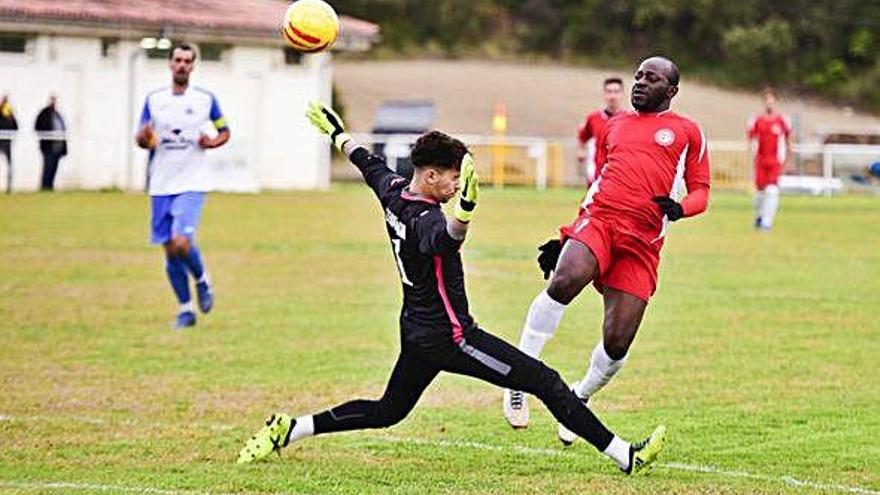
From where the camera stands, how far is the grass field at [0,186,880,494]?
910 cm

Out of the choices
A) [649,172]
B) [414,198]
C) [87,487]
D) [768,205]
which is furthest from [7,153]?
[414,198]

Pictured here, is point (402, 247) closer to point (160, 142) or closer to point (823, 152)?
point (160, 142)

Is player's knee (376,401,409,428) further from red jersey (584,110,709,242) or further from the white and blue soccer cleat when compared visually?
the white and blue soccer cleat

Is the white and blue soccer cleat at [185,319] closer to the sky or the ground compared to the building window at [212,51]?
closer to the ground

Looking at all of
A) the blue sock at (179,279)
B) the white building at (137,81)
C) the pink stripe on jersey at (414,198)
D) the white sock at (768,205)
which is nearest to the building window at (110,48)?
the white building at (137,81)

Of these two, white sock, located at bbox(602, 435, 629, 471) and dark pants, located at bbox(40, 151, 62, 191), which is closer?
white sock, located at bbox(602, 435, 629, 471)

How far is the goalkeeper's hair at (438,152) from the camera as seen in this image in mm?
8453

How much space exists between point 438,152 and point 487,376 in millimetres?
1086

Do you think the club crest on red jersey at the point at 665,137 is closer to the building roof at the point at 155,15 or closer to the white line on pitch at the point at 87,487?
the white line on pitch at the point at 87,487

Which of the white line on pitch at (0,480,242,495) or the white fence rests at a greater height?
the white line on pitch at (0,480,242,495)

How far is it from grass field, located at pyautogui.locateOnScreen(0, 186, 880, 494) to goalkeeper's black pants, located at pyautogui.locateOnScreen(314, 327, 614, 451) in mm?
299

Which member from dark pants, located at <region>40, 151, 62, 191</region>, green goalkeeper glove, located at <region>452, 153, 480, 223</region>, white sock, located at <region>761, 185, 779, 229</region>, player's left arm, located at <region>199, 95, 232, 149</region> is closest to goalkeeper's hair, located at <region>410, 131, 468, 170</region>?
green goalkeeper glove, located at <region>452, 153, 480, 223</region>

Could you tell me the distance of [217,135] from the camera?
15.7 meters

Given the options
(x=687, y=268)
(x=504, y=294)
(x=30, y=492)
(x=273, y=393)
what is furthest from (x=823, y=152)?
(x=30, y=492)
